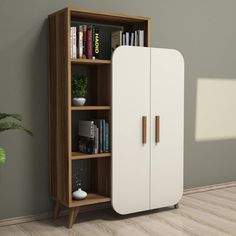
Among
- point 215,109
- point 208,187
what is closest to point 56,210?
point 208,187

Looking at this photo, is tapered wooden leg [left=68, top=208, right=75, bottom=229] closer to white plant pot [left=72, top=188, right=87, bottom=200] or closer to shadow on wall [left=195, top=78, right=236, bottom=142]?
white plant pot [left=72, top=188, right=87, bottom=200]

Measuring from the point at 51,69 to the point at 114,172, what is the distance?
919mm

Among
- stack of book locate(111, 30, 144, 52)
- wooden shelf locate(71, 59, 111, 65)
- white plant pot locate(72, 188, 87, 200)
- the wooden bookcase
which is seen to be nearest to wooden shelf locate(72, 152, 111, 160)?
the wooden bookcase

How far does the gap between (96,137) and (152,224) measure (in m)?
0.77

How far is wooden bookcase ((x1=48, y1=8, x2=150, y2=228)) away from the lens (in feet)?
10.2

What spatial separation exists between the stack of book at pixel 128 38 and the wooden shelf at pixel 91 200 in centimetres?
117

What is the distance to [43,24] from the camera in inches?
130

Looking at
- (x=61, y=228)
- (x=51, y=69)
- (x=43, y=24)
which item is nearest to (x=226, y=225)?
(x=61, y=228)

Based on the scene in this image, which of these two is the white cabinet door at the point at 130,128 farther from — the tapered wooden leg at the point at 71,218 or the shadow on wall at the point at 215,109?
the shadow on wall at the point at 215,109

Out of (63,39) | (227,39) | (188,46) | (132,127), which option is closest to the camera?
(63,39)

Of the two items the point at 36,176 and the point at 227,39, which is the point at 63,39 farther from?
the point at 227,39

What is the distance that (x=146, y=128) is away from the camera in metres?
3.38

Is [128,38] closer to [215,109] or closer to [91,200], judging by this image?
[91,200]

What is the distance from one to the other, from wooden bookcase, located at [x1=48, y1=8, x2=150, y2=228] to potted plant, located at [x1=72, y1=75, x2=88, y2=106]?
0.08 m
